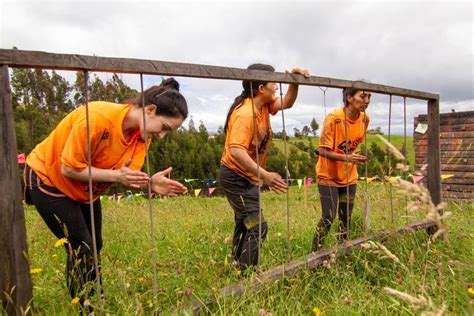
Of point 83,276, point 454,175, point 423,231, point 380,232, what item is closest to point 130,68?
point 83,276

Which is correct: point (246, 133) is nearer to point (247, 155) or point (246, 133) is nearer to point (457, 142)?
point (247, 155)

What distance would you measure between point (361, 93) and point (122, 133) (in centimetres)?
210

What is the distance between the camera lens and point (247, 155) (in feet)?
8.77

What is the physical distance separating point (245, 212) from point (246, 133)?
22.1 inches

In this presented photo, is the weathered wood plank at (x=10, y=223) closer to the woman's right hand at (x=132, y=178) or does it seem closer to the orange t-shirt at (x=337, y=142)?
the woman's right hand at (x=132, y=178)

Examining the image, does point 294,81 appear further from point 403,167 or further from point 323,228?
point 403,167

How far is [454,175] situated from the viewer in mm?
7625

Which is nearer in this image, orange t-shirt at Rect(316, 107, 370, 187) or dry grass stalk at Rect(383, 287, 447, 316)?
dry grass stalk at Rect(383, 287, 447, 316)

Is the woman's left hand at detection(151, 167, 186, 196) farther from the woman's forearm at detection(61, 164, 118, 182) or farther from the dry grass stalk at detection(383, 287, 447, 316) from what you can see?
the dry grass stalk at detection(383, 287, 447, 316)

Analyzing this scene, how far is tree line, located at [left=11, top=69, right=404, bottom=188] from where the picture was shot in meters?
6.59

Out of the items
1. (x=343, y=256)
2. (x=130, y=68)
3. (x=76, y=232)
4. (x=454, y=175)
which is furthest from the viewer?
(x=454, y=175)

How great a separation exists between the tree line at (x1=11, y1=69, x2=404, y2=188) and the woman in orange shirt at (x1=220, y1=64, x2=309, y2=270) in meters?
3.54

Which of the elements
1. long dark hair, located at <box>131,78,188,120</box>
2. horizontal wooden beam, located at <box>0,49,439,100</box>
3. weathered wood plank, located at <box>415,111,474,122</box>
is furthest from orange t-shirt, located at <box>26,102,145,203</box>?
weathered wood plank, located at <box>415,111,474,122</box>

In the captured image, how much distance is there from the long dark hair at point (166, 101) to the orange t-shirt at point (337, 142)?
1.63 meters
